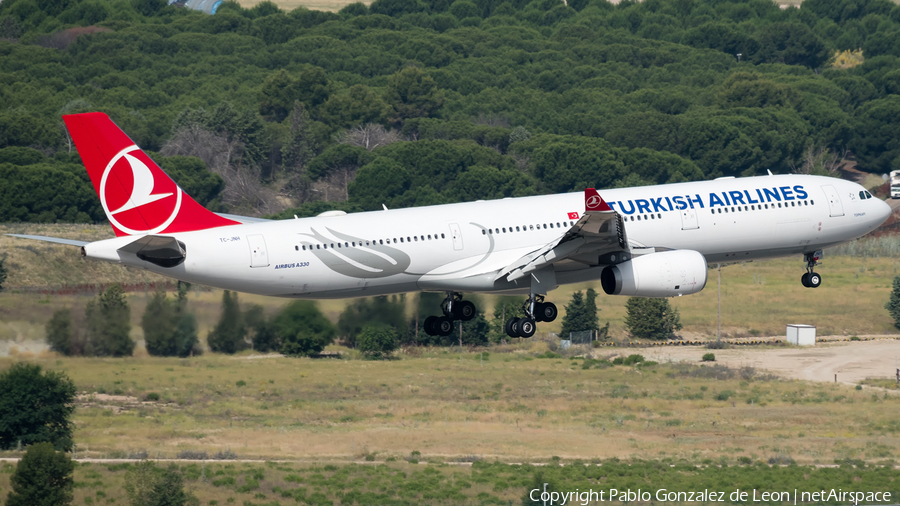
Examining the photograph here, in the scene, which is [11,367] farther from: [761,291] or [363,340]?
[761,291]

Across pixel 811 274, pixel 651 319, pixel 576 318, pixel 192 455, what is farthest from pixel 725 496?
pixel 651 319

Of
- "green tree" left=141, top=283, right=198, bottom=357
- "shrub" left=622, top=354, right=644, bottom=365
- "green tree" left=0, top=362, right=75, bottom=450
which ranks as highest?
"green tree" left=141, top=283, right=198, bottom=357

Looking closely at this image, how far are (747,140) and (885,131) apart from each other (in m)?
22.8

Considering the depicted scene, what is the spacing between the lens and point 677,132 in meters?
156

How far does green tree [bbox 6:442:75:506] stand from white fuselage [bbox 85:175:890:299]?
78.3 ft

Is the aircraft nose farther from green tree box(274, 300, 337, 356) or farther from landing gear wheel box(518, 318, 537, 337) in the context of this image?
green tree box(274, 300, 337, 356)

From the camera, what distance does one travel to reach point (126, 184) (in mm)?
38531

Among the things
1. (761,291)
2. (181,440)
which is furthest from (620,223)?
(761,291)

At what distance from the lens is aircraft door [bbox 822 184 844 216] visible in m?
46.7

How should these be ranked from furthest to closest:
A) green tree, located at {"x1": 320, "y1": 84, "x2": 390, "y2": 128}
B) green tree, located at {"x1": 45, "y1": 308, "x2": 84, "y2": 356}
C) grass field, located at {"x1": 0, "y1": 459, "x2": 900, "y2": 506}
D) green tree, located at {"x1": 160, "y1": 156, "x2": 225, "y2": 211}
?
green tree, located at {"x1": 320, "y1": 84, "x2": 390, "y2": 128}
green tree, located at {"x1": 160, "y1": 156, "x2": 225, "y2": 211}
grass field, located at {"x1": 0, "y1": 459, "x2": 900, "y2": 506}
green tree, located at {"x1": 45, "y1": 308, "x2": 84, "y2": 356}

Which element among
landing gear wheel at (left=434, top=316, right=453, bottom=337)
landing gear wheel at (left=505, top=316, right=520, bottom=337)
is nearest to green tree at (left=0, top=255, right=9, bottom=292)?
landing gear wheel at (left=434, top=316, right=453, bottom=337)

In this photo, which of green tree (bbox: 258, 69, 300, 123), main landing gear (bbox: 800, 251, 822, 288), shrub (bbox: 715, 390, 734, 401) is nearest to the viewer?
main landing gear (bbox: 800, 251, 822, 288)

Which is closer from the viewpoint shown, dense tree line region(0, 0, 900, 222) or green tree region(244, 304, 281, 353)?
green tree region(244, 304, 281, 353)

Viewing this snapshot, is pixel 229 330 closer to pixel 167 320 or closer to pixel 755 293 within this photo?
pixel 167 320
